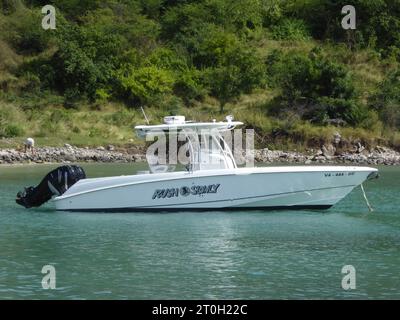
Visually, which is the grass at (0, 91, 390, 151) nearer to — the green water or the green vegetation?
the green vegetation

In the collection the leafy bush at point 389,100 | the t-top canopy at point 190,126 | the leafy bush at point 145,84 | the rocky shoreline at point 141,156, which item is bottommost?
the t-top canopy at point 190,126

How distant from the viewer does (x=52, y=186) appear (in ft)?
80.5

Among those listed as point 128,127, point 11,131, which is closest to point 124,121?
point 128,127

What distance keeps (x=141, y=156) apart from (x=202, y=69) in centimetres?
1800

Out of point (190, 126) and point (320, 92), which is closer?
point (190, 126)

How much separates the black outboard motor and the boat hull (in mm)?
225

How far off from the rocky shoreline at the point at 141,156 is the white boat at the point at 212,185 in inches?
1039

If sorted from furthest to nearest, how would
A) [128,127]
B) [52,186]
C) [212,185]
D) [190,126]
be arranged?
[128,127]
[52,186]
[190,126]
[212,185]

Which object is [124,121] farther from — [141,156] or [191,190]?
[191,190]

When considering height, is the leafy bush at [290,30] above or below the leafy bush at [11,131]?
above

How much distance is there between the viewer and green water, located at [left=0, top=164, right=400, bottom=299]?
14.7 meters

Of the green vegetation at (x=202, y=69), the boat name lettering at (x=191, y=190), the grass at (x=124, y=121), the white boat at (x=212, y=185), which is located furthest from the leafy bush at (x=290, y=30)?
the boat name lettering at (x=191, y=190)

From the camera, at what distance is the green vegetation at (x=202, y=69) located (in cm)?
5638

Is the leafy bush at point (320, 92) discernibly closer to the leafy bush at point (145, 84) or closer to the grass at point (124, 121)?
the grass at point (124, 121)
